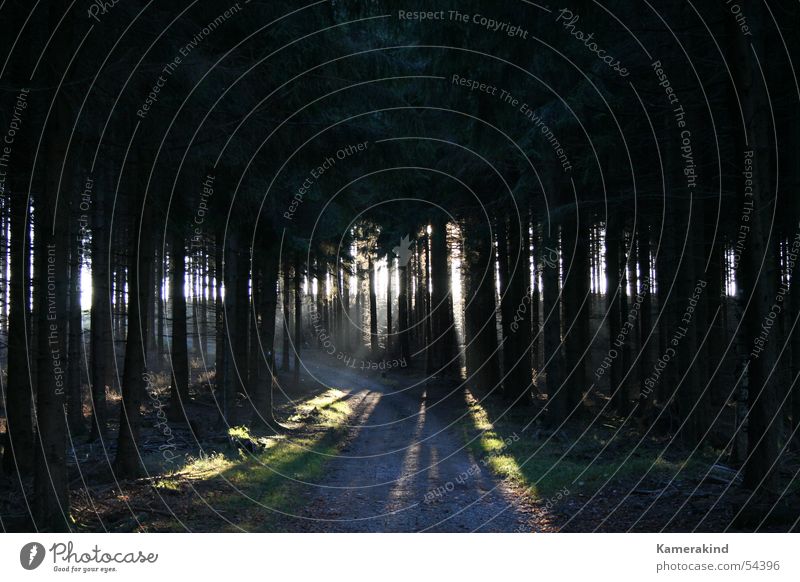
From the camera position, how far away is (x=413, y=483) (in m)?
13.3

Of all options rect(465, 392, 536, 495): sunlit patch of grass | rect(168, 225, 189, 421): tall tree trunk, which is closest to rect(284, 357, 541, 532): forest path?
rect(465, 392, 536, 495): sunlit patch of grass

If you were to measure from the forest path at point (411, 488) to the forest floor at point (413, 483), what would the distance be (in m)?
0.04

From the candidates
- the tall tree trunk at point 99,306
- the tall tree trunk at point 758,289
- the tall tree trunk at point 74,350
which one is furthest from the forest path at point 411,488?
the tall tree trunk at point 74,350

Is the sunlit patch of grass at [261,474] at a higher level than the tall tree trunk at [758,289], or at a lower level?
lower

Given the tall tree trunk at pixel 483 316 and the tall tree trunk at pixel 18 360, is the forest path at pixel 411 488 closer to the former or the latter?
the tall tree trunk at pixel 483 316

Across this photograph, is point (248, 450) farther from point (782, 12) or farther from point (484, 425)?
point (782, 12)

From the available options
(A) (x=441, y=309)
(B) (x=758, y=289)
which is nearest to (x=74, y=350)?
(B) (x=758, y=289)

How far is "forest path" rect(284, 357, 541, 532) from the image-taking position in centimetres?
1016

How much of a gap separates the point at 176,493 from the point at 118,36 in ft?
24.5

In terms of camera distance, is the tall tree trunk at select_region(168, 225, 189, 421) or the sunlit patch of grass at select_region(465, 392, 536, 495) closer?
the sunlit patch of grass at select_region(465, 392, 536, 495)

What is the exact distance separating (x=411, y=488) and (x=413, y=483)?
473mm

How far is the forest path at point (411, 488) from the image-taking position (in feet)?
33.3

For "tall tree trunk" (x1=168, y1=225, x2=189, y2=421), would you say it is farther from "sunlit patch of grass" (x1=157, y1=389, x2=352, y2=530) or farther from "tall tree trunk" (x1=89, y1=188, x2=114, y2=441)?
"sunlit patch of grass" (x1=157, y1=389, x2=352, y2=530)

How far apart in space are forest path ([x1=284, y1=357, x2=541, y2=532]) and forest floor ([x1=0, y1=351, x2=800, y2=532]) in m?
0.04
